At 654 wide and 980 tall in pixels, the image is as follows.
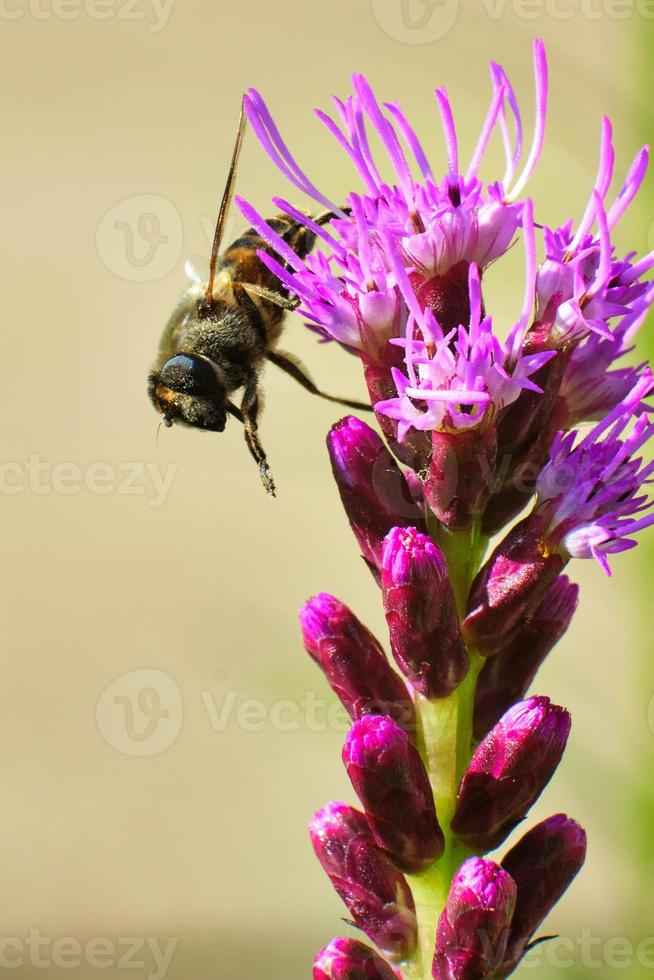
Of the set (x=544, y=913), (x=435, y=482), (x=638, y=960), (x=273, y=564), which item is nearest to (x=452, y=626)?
(x=435, y=482)

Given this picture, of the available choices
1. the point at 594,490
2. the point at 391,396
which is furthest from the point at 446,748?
the point at 391,396

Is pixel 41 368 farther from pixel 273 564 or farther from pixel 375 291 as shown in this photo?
pixel 375 291
